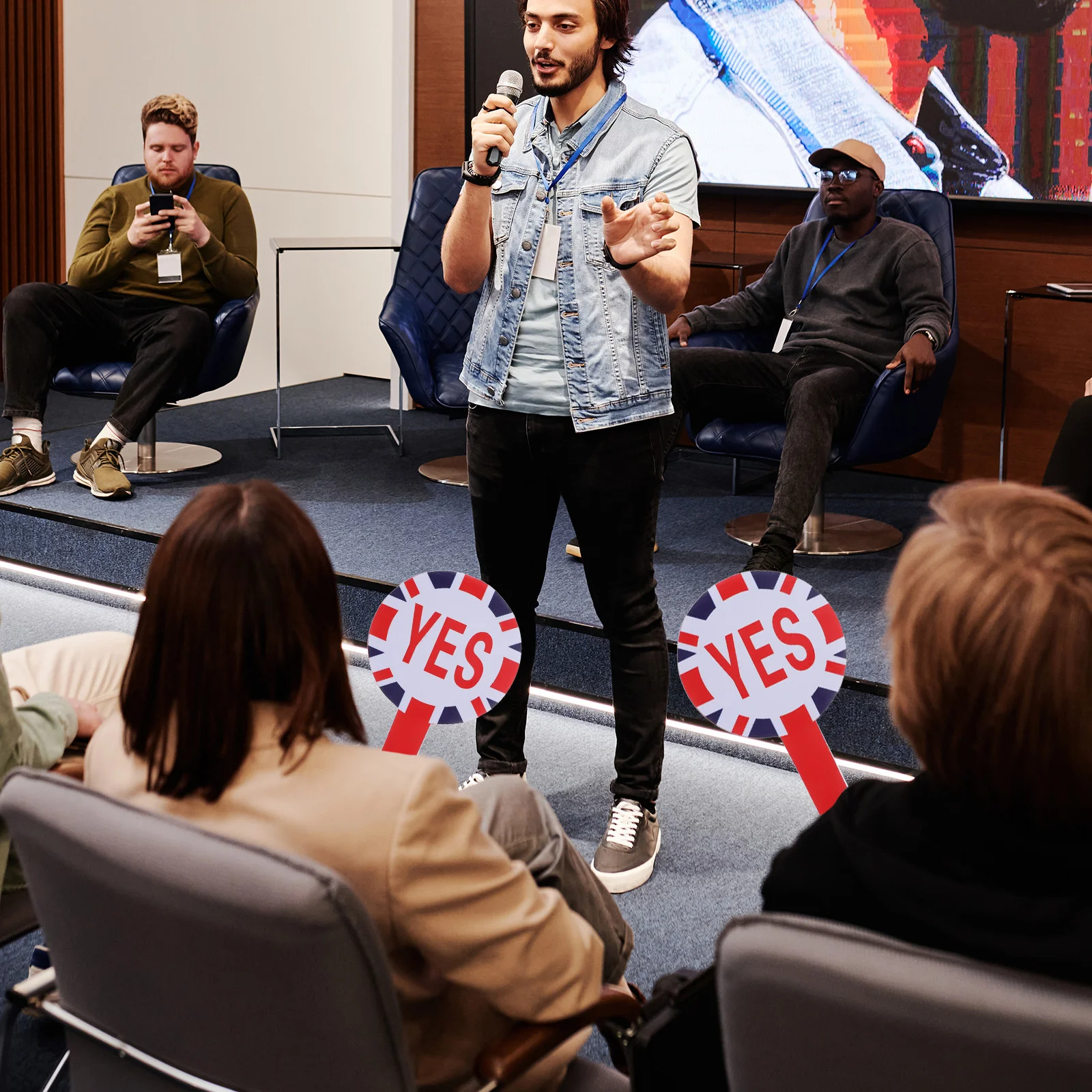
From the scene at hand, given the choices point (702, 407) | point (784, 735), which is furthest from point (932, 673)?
point (702, 407)

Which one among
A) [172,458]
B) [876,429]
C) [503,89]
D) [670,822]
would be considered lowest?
[670,822]

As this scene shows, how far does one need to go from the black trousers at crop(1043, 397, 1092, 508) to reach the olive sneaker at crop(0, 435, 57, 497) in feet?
10.9

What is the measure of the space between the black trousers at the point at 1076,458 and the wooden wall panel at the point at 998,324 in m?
2.28

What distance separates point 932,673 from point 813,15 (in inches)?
164

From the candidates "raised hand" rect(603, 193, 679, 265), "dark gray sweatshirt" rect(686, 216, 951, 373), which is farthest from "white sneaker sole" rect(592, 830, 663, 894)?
"dark gray sweatshirt" rect(686, 216, 951, 373)

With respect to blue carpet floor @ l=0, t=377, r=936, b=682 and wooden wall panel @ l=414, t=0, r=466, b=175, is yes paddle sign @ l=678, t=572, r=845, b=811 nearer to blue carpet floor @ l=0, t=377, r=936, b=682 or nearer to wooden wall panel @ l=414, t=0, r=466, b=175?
blue carpet floor @ l=0, t=377, r=936, b=682

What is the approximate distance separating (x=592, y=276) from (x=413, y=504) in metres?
→ 2.28

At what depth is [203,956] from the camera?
3.57ft

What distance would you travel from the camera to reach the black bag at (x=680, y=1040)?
124 centimetres

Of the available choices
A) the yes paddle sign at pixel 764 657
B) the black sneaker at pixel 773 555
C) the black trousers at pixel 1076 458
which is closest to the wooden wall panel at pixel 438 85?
the black sneaker at pixel 773 555

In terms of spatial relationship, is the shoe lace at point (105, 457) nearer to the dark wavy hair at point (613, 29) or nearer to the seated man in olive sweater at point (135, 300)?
the seated man in olive sweater at point (135, 300)

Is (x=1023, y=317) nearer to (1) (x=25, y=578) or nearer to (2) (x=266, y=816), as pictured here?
(1) (x=25, y=578)

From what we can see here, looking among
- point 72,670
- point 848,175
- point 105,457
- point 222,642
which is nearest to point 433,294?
point 105,457

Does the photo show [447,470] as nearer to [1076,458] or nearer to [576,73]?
[576,73]
